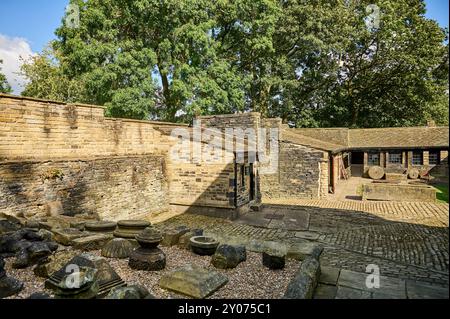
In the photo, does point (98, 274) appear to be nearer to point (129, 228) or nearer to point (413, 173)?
point (129, 228)

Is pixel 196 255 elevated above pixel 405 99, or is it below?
below

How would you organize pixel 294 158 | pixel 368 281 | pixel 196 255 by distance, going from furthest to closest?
pixel 294 158, pixel 196 255, pixel 368 281

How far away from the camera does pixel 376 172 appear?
26188mm

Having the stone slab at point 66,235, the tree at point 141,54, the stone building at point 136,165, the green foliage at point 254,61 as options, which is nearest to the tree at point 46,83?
the green foliage at point 254,61

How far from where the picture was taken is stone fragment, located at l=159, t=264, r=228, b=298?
466 cm

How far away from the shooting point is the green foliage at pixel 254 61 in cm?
1877

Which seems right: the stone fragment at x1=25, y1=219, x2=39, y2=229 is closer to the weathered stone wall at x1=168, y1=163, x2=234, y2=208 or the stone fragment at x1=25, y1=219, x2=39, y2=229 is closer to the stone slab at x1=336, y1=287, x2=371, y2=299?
the stone slab at x1=336, y1=287, x2=371, y2=299

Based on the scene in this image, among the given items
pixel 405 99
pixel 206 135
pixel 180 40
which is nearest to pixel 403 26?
pixel 405 99

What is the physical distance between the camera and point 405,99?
30375 millimetres

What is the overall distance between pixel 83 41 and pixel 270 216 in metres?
15.9

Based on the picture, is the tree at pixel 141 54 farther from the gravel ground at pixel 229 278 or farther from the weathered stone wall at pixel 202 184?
the gravel ground at pixel 229 278

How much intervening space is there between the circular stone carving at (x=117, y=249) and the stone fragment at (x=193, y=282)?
1.46 m
